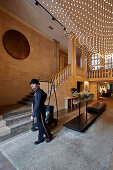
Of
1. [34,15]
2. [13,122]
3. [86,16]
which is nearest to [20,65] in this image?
[34,15]

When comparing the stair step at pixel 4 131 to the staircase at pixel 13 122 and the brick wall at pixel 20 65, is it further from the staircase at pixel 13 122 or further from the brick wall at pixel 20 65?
the brick wall at pixel 20 65

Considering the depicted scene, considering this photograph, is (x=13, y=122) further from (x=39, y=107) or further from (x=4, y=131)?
(x=39, y=107)

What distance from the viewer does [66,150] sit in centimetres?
194

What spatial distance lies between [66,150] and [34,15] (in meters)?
6.58

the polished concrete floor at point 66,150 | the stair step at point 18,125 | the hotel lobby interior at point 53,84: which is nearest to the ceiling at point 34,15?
the hotel lobby interior at point 53,84

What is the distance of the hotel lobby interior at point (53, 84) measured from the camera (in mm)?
1806

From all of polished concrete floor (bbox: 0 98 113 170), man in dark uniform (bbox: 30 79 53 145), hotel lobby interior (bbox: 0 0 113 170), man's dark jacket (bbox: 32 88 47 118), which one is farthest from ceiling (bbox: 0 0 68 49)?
polished concrete floor (bbox: 0 98 113 170)

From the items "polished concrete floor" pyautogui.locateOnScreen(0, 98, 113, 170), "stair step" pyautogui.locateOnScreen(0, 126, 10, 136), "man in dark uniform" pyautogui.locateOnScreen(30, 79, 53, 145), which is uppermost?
"man in dark uniform" pyautogui.locateOnScreen(30, 79, 53, 145)

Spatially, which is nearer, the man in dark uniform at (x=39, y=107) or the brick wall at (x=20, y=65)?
the man in dark uniform at (x=39, y=107)

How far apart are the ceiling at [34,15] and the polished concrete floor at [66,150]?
5.92 metres

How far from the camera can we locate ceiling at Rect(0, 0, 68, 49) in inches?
169

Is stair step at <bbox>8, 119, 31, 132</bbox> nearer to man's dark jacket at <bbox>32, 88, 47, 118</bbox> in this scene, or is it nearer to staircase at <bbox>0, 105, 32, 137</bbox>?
staircase at <bbox>0, 105, 32, 137</bbox>

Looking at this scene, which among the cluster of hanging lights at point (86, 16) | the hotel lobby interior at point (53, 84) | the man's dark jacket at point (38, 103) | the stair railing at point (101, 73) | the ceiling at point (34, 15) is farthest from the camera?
the stair railing at point (101, 73)

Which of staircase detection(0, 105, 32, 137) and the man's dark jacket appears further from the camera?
staircase detection(0, 105, 32, 137)
